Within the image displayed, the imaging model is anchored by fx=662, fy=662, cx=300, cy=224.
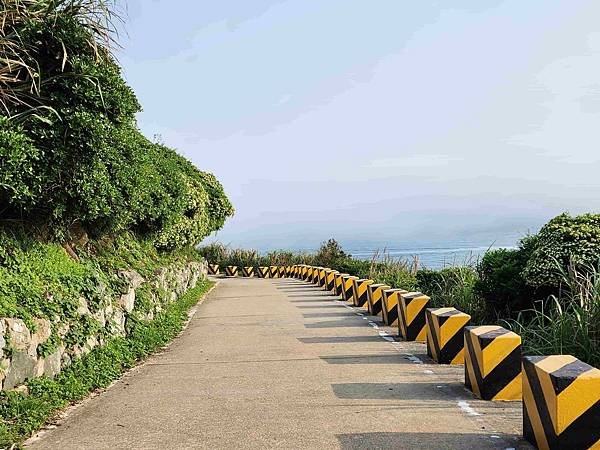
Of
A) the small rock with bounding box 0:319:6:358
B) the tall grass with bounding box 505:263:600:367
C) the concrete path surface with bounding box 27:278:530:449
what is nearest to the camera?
the concrete path surface with bounding box 27:278:530:449

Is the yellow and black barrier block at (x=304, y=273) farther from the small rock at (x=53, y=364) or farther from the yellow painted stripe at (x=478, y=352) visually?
the yellow painted stripe at (x=478, y=352)

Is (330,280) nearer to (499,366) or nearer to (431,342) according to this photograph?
(431,342)

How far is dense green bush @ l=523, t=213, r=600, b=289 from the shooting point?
1035 cm

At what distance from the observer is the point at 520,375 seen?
7.08m

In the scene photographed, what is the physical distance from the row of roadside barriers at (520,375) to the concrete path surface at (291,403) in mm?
243

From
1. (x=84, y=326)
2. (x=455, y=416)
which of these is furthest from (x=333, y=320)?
(x=455, y=416)

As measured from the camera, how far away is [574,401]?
16.4 feet

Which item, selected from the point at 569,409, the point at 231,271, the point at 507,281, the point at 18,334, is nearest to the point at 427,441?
the point at 569,409

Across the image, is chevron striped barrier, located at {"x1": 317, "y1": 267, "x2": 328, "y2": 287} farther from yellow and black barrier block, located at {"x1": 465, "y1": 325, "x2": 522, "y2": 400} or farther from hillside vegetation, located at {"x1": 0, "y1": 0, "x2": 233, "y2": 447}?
yellow and black barrier block, located at {"x1": 465, "y1": 325, "x2": 522, "y2": 400}

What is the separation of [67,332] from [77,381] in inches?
28.0

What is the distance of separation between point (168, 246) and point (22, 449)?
1462cm

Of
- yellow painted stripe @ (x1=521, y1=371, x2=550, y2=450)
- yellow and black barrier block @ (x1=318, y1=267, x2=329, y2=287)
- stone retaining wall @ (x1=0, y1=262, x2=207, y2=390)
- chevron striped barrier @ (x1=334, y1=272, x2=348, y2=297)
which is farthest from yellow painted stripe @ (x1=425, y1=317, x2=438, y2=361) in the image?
yellow and black barrier block @ (x1=318, y1=267, x2=329, y2=287)

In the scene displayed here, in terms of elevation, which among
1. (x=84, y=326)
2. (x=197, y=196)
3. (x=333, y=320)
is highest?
(x=197, y=196)

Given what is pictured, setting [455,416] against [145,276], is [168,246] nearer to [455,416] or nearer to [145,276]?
[145,276]
